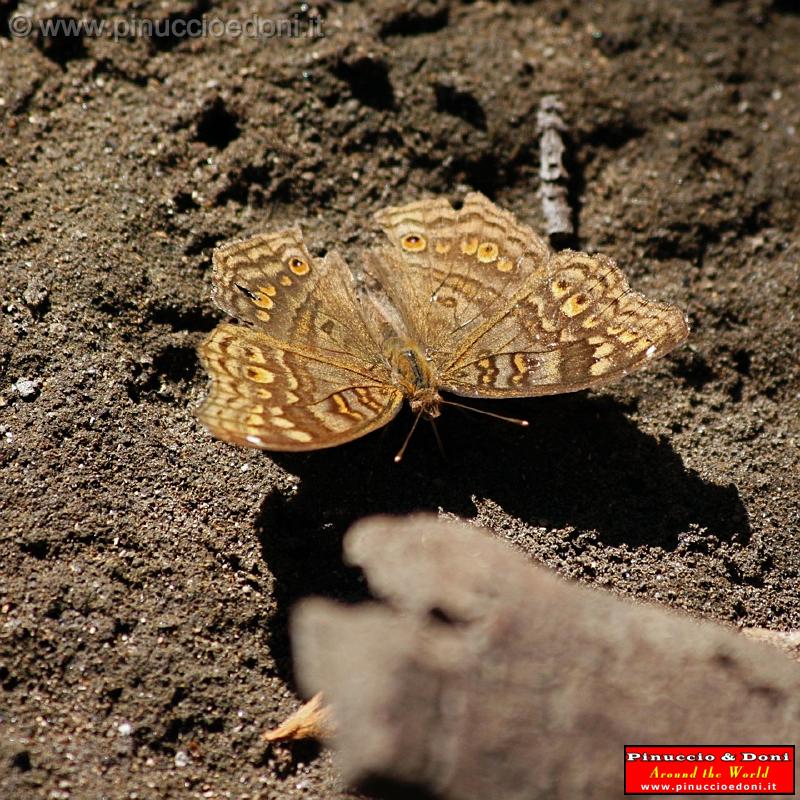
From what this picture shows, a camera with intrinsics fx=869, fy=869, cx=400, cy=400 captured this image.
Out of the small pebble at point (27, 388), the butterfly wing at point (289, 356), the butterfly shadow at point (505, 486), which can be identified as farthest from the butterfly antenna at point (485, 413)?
the small pebble at point (27, 388)

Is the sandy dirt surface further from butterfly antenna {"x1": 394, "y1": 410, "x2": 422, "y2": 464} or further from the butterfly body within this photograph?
the butterfly body

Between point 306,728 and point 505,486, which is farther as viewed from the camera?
point 505,486

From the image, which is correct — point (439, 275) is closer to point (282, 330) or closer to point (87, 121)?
point (282, 330)

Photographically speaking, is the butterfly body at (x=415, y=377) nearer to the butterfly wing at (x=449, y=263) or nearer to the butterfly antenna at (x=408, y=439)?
the butterfly antenna at (x=408, y=439)

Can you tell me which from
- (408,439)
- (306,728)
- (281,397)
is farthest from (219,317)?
(306,728)

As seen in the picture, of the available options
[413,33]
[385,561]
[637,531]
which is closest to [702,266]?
[637,531]

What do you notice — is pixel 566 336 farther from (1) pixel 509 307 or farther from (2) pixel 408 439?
(2) pixel 408 439

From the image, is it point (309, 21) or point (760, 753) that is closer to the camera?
point (760, 753)
